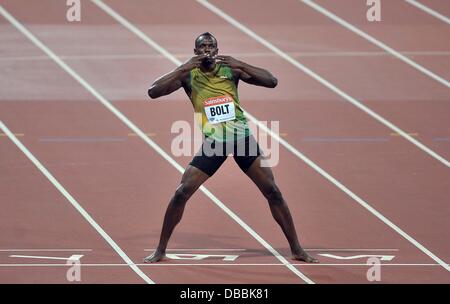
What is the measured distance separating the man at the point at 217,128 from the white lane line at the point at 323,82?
4.97 m

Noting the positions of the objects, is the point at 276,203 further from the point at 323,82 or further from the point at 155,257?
the point at 323,82

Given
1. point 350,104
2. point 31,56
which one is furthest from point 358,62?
point 31,56

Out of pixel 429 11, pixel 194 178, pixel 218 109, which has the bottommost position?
pixel 194 178

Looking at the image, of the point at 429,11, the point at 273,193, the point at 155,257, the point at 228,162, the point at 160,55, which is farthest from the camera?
the point at 429,11

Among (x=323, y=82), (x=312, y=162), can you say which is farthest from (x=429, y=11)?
(x=312, y=162)

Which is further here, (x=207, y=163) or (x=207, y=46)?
(x=207, y=163)

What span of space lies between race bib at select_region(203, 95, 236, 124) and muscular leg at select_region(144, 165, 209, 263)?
519mm


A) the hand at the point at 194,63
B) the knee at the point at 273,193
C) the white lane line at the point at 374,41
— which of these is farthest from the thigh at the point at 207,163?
the white lane line at the point at 374,41

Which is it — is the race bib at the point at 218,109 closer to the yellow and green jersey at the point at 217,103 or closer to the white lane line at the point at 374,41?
the yellow and green jersey at the point at 217,103

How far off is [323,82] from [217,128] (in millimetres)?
8223

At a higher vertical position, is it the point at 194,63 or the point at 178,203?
the point at 194,63

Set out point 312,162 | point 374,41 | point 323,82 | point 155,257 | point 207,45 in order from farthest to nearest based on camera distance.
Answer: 1. point 374,41
2. point 323,82
3. point 312,162
4. point 155,257
5. point 207,45

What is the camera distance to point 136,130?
738 inches

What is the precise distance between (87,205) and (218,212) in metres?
1.48
